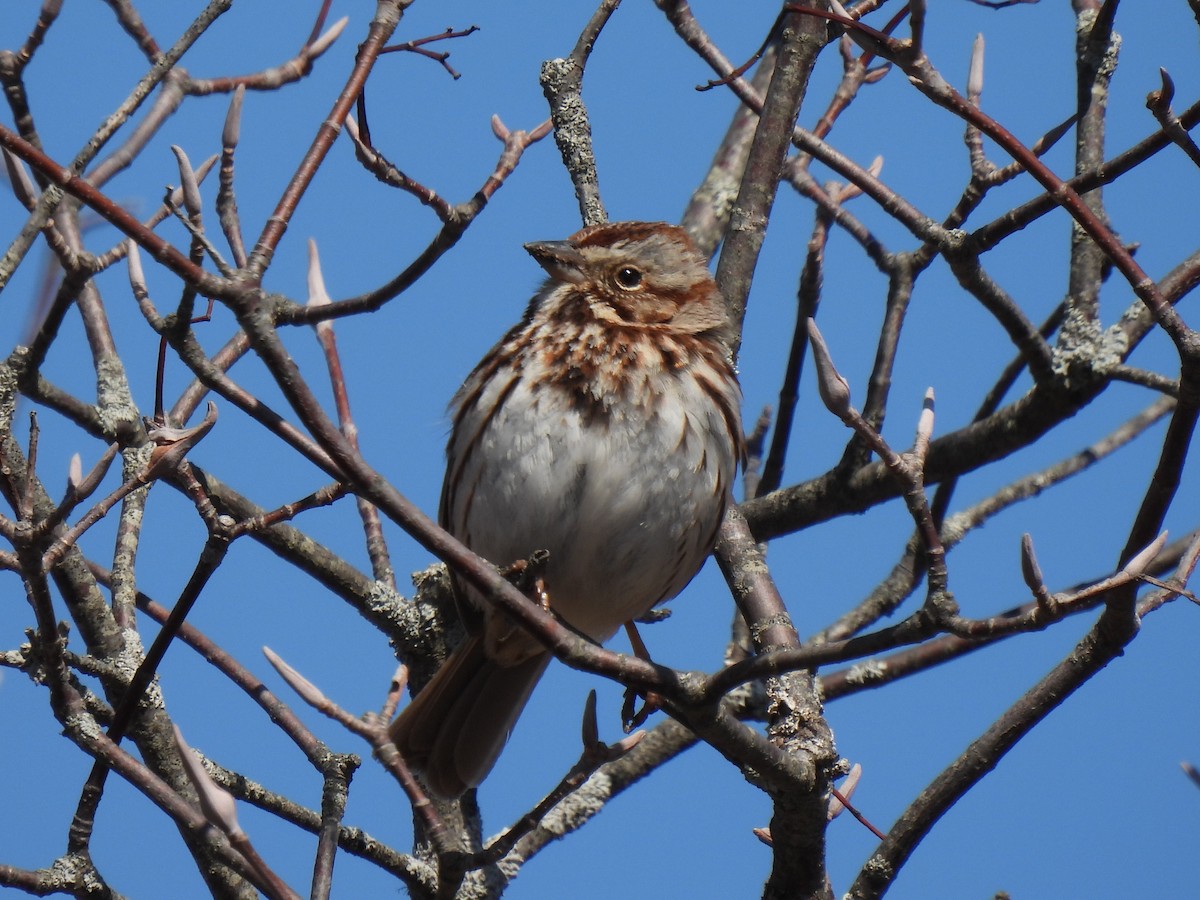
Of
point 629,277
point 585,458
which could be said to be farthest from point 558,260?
point 585,458

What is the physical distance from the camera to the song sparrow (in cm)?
397

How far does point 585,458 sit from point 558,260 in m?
0.80

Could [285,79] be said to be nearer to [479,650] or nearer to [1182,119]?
[479,650]

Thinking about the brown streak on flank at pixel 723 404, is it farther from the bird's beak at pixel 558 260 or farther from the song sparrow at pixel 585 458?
the bird's beak at pixel 558 260

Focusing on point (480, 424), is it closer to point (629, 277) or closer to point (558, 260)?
point (558, 260)

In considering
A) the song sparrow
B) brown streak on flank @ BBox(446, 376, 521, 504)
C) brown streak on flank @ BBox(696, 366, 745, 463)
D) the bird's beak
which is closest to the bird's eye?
the song sparrow

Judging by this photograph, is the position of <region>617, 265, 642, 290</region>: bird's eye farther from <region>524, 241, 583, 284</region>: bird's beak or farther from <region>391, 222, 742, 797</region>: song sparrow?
<region>524, 241, 583, 284</region>: bird's beak

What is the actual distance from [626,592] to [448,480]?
636 mm

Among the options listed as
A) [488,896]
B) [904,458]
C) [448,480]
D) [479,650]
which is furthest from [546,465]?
[904,458]

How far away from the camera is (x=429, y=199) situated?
362 cm

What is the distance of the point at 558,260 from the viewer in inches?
175

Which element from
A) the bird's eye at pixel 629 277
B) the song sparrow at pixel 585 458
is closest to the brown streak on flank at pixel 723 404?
the song sparrow at pixel 585 458

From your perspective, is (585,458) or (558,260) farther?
(558,260)

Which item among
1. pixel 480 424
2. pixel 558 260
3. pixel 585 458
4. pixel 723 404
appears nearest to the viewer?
pixel 585 458
